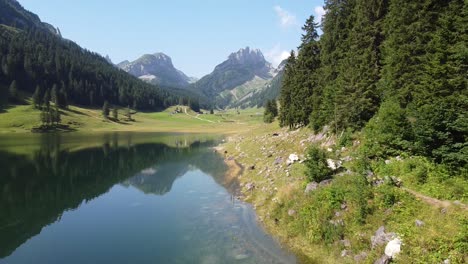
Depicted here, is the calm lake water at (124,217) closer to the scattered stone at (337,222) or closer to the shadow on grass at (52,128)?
the scattered stone at (337,222)

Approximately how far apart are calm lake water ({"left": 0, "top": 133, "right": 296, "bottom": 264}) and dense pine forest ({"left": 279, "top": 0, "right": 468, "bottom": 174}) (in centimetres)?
1320

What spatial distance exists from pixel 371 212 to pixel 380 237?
2.34m

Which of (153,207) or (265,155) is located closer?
(153,207)

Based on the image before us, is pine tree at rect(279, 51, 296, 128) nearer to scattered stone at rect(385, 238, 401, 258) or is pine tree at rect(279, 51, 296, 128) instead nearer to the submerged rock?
the submerged rock

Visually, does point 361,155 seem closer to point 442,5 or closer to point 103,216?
point 442,5

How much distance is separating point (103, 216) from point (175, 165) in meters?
33.5

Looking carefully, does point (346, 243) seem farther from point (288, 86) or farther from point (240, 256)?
point (288, 86)

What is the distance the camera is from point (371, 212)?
21.0 m

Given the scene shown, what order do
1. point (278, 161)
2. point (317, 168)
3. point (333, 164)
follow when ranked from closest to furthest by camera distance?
point (317, 168) < point (333, 164) < point (278, 161)

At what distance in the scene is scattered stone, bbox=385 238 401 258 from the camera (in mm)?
17011

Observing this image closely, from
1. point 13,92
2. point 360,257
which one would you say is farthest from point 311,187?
point 13,92

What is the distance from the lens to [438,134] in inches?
884

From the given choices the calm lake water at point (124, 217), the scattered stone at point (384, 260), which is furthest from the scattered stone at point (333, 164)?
the scattered stone at point (384, 260)

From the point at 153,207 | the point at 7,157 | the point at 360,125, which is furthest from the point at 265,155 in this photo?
the point at 7,157
